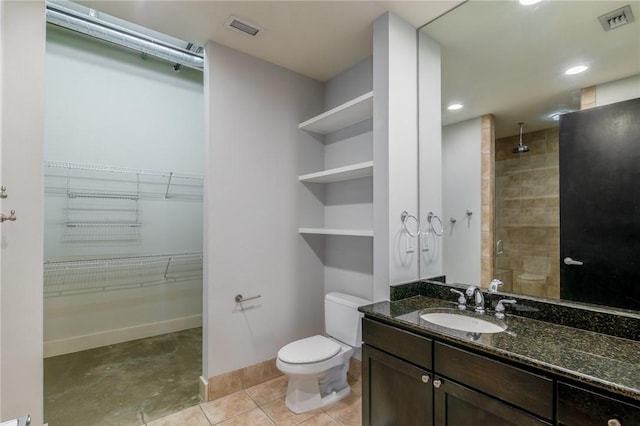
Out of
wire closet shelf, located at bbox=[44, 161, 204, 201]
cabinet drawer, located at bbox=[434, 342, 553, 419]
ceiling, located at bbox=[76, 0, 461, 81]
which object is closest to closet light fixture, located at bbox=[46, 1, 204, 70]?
ceiling, located at bbox=[76, 0, 461, 81]

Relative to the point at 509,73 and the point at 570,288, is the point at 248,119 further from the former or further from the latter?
the point at 570,288

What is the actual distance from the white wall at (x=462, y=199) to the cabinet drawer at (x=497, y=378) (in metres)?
0.75

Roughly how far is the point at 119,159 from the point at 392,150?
286 cm

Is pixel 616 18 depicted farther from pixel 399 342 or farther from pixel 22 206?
pixel 22 206

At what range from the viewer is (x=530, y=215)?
1712mm

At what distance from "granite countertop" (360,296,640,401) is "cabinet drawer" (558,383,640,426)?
1.8 inches

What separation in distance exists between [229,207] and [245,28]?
1.27m

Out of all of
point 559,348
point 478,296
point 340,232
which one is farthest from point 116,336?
point 559,348

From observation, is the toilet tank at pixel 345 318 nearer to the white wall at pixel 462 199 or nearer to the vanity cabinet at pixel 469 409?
the white wall at pixel 462 199

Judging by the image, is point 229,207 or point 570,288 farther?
point 229,207

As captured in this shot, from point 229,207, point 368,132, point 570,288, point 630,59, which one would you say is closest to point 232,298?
point 229,207

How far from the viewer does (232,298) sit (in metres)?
2.39

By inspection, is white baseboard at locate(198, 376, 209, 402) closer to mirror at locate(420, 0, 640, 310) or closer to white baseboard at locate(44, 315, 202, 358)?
white baseboard at locate(44, 315, 202, 358)

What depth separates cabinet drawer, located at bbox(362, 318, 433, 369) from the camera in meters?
1.46
